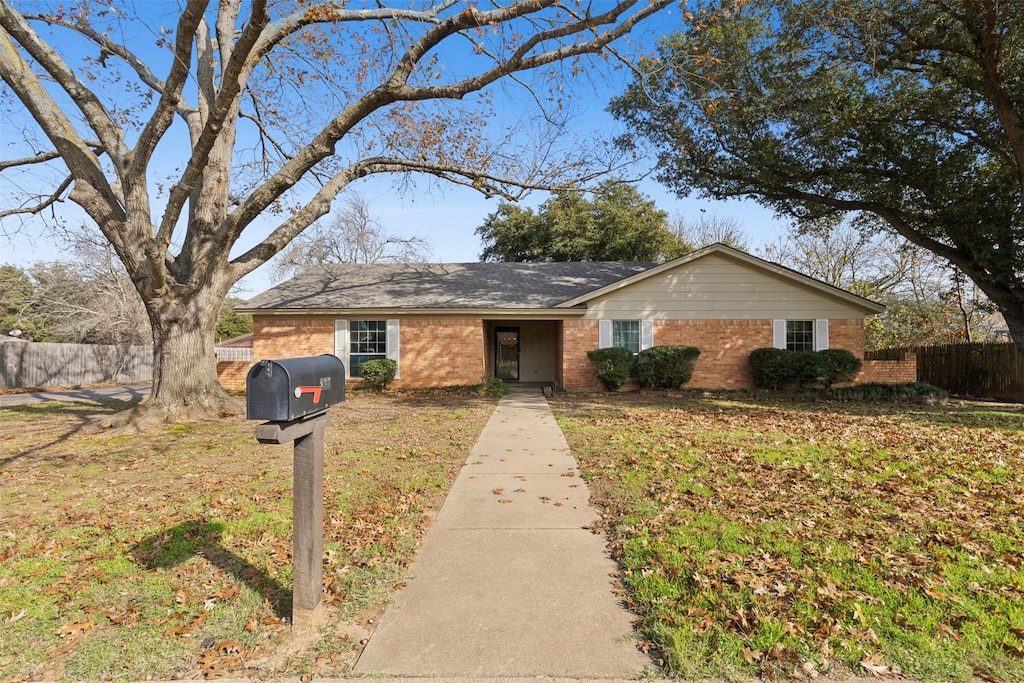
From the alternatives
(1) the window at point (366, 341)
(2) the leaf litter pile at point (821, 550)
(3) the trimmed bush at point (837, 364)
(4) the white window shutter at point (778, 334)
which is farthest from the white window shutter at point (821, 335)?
(1) the window at point (366, 341)

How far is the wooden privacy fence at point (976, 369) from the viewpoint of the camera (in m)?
14.1

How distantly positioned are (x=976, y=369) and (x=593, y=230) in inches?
696

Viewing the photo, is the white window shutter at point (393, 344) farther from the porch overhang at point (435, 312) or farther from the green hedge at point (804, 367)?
the green hedge at point (804, 367)

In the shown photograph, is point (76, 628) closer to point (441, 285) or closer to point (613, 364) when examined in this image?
point (613, 364)

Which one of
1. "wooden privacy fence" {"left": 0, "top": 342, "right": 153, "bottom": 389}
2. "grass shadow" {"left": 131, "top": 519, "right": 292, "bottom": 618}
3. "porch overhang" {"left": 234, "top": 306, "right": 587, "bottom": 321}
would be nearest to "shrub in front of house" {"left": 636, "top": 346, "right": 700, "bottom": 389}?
"porch overhang" {"left": 234, "top": 306, "right": 587, "bottom": 321}

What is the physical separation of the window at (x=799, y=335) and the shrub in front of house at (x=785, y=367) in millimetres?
614

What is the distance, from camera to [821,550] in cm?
379

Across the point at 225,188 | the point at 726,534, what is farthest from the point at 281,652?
the point at 225,188

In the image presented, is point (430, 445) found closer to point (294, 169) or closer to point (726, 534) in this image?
point (726, 534)

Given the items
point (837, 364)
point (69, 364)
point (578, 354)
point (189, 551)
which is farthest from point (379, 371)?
point (69, 364)

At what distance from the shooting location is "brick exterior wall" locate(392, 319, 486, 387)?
52.0 ft

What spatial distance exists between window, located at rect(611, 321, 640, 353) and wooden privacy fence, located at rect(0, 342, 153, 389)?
2326 centimetres

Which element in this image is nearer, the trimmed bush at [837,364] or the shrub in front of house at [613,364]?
the trimmed bush at [837,364]

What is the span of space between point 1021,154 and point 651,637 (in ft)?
46.1
